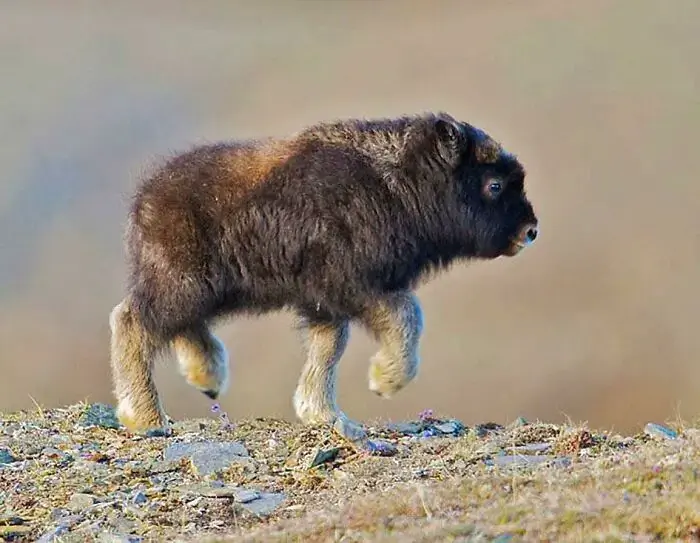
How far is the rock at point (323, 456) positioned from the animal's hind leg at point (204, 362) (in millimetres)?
2100

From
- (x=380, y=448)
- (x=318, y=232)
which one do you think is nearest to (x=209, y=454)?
(x=380, y=448)

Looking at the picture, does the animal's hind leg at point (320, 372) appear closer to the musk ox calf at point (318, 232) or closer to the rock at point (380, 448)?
the musk ox calf at point (318, 232)

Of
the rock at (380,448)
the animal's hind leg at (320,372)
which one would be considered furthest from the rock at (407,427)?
the rock at (380,448)

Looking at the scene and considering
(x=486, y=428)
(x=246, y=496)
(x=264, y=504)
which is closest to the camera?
(x=264, y=504)

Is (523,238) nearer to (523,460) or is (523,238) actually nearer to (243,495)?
(523,460)

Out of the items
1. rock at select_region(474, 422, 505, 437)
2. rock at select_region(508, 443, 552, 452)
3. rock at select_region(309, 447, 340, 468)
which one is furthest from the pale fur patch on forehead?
rock at select_region(309, 447, 340, 468)

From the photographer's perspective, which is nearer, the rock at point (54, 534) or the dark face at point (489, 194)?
the rock at point (54, 534)

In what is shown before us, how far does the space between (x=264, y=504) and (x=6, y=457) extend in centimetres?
223

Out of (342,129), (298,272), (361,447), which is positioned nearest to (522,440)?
(361,447)

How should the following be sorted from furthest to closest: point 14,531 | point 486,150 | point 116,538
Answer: point 486,150 < point 14,531 < point 116,538

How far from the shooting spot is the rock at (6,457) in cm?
710

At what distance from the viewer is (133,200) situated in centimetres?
810

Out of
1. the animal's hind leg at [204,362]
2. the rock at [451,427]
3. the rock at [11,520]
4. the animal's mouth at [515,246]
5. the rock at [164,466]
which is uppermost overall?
the animal's mouth at [515,246]

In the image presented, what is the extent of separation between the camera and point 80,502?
6.13 meters
